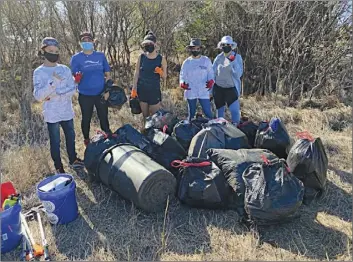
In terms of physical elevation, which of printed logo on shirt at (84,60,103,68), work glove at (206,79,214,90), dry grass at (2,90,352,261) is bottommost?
dry grass at (2,90,352,261)

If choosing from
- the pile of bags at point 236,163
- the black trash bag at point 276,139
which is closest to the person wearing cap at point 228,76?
the pile of bags at point 236,163

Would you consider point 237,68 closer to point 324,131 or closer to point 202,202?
point 324,131

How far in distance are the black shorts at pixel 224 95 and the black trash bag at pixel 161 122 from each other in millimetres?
816

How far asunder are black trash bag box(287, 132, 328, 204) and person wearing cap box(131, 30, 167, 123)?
200cm

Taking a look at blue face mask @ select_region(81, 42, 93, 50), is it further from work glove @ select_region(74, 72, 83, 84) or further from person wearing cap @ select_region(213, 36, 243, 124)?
person wearing cap @ select_region(213, 36, 243, 124)

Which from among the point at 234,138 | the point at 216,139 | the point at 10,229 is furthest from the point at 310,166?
the point at 10,229

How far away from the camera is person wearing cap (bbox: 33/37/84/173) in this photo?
3584mm

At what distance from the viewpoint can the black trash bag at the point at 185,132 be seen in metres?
4.04

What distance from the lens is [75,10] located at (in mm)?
6734

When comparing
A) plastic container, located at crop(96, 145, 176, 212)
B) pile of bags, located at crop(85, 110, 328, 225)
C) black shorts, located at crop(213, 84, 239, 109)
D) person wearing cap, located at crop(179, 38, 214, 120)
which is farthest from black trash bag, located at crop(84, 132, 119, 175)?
black shorts, located at crop(213, 84, 239, 109)

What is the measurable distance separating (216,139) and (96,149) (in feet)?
4.20

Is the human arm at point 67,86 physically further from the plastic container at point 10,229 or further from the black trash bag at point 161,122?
the plastic container at point 10,229

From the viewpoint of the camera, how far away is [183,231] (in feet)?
10.0

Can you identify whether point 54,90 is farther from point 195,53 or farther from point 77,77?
point 195,53
